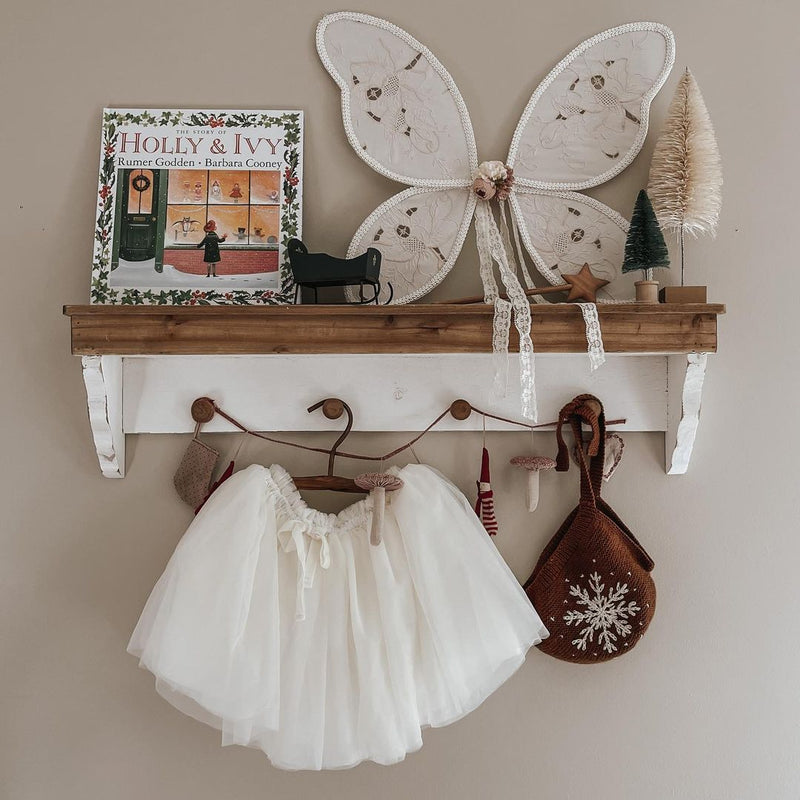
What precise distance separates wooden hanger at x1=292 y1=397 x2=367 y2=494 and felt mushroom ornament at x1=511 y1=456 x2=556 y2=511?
0.26 m

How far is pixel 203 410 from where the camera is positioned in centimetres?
120

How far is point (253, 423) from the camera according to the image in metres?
1.23

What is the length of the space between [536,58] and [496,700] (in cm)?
104

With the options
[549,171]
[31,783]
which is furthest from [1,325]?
[549,171]

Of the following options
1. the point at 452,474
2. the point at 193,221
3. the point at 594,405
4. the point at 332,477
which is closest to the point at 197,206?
the point at 193,221

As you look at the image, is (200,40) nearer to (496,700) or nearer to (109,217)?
(109,217)

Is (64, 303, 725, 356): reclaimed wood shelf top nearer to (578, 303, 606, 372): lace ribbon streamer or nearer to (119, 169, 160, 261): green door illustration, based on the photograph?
(578, 303, 606, 372): lace ribbon streamer

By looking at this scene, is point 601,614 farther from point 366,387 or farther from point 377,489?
point 366,387

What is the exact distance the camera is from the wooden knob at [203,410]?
120 centimetres

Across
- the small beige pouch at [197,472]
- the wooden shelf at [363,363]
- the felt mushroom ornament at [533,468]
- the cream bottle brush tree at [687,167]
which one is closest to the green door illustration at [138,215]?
the wooden shelf at [363,363]

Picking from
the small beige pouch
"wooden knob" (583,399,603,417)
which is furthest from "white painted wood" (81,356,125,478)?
"wooden knob" (583,399,603,417)

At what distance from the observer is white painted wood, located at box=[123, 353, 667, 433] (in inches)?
48.1

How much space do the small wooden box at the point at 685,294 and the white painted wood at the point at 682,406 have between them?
0.08 m

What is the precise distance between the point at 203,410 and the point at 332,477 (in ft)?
0.73
